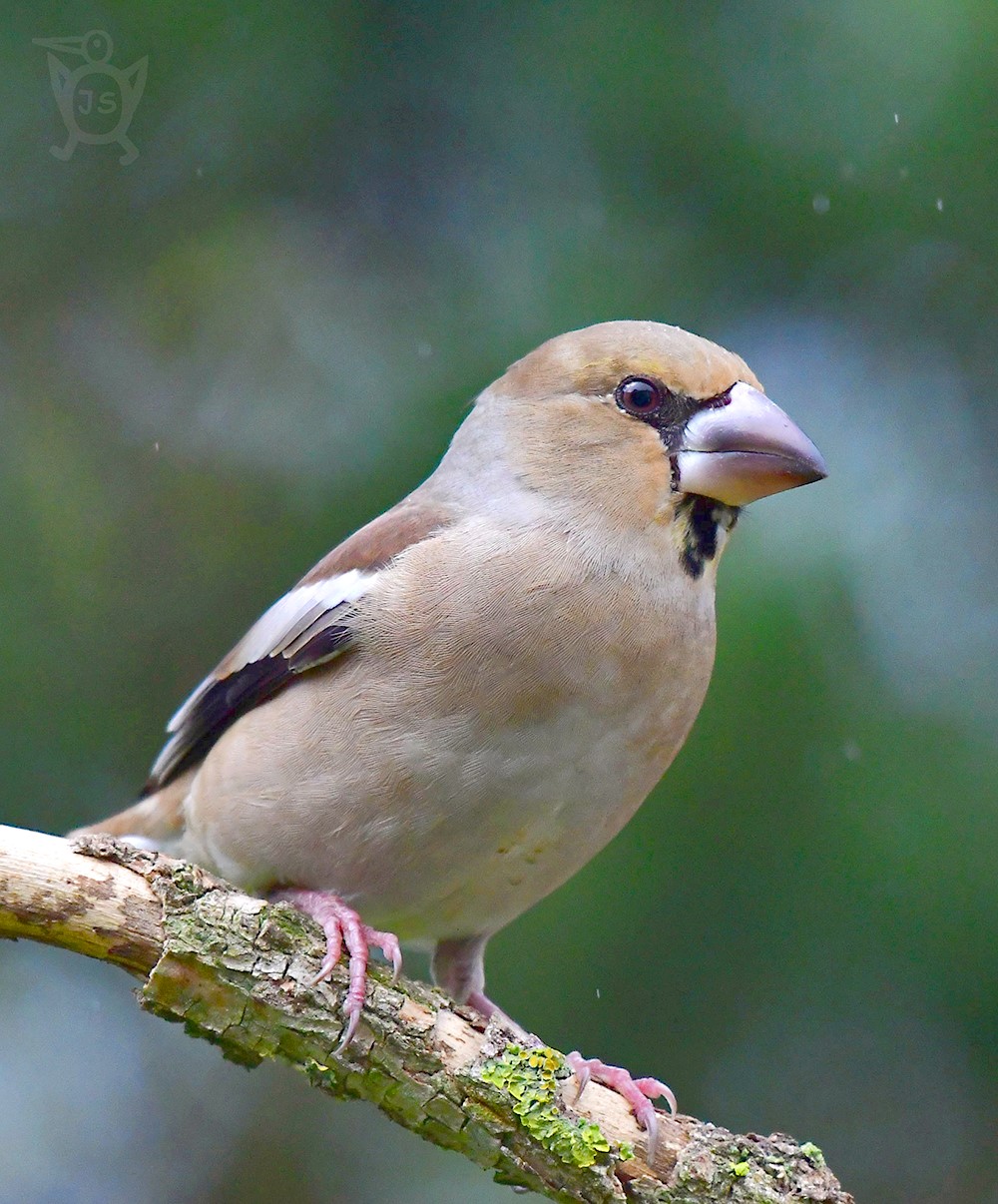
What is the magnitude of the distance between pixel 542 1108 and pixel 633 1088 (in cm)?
23

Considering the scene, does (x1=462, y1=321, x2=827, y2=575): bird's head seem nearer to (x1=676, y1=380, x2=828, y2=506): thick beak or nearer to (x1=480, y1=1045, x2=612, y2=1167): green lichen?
(x1=676, y1=380, x2=828, y2=506): thick beak

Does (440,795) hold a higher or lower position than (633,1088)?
higher

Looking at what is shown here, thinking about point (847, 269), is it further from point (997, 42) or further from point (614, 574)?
point (614, 574)

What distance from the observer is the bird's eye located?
2896 millimetres

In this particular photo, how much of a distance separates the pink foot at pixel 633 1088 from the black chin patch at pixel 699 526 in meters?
0.92

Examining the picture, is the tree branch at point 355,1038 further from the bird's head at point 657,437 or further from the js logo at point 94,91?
the js logo at point 94,91

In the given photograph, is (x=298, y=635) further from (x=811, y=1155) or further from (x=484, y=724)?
(x=811, y=1155)

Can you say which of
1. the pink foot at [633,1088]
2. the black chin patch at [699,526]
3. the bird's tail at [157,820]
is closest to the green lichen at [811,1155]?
the pink foot at [633,1088]

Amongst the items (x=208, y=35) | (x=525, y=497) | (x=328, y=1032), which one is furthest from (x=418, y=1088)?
(x=208, y=35)

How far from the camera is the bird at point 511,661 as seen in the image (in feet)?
8.81

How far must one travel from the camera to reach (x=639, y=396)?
2.90 m

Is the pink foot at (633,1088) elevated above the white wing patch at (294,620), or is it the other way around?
the white wing patch at (294,620)

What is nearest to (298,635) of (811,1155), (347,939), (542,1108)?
(347,939)

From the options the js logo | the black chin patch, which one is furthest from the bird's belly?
the js logo
